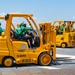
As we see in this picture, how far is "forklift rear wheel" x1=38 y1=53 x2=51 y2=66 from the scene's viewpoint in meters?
12.0

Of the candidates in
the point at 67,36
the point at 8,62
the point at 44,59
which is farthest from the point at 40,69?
Result: the point at 67,36

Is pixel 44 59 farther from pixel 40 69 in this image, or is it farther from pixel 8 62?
pixel 8 62

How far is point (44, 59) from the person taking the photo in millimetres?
12039

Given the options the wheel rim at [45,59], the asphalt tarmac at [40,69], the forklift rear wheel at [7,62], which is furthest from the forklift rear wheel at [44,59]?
the forklift rear wheel at [7,62]

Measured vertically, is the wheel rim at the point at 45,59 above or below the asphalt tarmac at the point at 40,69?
above

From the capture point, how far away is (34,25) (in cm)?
1183

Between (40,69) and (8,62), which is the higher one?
(8,62)

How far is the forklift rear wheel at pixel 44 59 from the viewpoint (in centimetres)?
1198

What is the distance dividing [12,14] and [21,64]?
2.14m

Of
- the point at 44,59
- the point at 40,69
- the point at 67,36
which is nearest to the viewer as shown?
the point at 40,69

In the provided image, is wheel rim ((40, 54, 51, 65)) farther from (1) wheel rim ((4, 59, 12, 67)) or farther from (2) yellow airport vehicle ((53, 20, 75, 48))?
(2) yellow airport vehicle ((53, 20, 75, 48))

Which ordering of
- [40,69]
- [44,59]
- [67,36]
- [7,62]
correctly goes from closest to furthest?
[40,69] → [7,62] → [44,59] → [67,36]

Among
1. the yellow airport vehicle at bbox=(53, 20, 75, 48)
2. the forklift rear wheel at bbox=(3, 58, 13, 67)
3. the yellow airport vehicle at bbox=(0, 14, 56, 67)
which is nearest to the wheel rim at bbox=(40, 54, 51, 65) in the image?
the yellow airport vehicle at bbox=(0, 14, 56, 67)

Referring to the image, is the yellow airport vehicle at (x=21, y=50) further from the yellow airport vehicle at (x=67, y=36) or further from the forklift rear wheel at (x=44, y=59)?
the yellow airport vehicle at (x=67, y=36)
